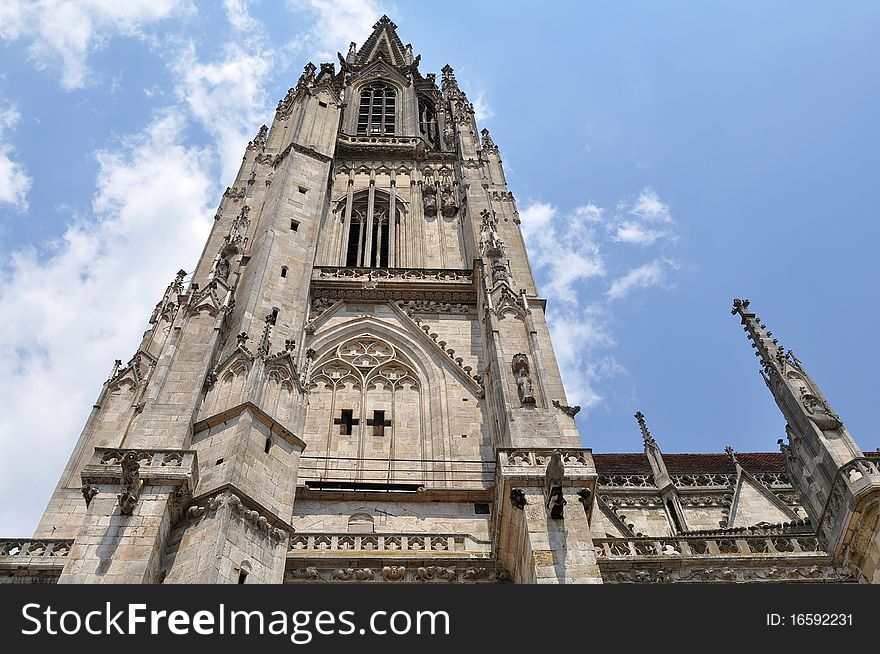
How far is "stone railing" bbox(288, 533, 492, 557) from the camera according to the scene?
43.8 feet

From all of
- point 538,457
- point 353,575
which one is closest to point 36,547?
point 353,575

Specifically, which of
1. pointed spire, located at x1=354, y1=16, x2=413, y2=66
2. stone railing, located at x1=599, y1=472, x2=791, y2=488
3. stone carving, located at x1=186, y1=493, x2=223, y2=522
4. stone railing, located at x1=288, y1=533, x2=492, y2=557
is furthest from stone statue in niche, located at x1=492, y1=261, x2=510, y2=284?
pointed spire, located at x1=354, y1=16, x2=413, y2=66

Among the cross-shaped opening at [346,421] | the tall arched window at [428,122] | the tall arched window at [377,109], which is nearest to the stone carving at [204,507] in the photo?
the cross-shaped opening at [346,421]

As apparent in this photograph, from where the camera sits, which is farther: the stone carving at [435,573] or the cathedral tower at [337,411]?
the stone carving at [435,573]

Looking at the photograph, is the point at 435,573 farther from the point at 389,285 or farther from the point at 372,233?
the point at 372,233

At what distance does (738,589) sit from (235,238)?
1386cm

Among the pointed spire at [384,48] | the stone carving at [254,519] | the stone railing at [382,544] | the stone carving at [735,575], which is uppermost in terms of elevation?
the pointed spire at [384,48]

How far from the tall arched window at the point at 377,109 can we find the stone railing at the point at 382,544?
21.2 m

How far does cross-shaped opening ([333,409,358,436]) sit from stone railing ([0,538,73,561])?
219 inches

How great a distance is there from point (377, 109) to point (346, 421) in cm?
2101

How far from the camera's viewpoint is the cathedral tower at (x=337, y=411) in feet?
37.9

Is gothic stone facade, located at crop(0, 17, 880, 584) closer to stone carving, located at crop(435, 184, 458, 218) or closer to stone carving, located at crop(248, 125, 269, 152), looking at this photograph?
stone carving, located at crop(435, 184, 458, 218)

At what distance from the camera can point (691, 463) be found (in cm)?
2656

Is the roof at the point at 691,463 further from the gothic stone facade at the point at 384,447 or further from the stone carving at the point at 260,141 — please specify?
the stone carving at the point at 260,141
